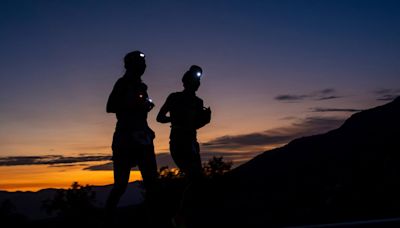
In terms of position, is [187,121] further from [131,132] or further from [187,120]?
[131,132]

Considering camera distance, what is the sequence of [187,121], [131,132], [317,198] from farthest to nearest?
[317,198]
[187,121]
[131,132]

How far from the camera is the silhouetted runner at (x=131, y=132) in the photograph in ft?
19.5

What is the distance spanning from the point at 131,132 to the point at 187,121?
86 cm

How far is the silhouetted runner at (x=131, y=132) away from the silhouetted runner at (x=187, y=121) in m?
0.46

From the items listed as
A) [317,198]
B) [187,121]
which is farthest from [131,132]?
[317,198]

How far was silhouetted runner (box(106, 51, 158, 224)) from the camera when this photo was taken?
595cm

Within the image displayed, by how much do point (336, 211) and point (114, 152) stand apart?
22.9ft

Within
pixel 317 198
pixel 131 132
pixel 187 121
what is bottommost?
pixel 317 198

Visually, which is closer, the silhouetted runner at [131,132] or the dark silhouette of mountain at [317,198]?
the silhouetted runner at [131,132]

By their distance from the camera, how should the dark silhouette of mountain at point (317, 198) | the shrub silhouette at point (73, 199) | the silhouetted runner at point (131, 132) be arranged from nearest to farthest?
the silhouetted runner at point (131, 132) < the dark silhouette of mountain at point (317, 198) < the shrub silhouette at point (73, 199)

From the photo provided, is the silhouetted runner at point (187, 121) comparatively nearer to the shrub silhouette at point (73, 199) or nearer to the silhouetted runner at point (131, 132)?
the silhouetted runner at point (131, 132)

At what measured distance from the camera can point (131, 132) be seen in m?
5.98

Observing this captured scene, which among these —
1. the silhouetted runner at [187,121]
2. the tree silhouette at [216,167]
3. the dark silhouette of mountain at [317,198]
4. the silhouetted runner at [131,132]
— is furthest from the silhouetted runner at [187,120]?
the tree silhouette at [216,167]

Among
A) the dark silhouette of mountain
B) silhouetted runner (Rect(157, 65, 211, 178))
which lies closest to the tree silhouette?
the dark silhouette of mountain
